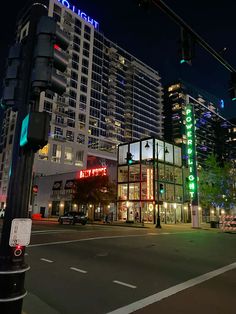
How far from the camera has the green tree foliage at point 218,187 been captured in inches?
1591

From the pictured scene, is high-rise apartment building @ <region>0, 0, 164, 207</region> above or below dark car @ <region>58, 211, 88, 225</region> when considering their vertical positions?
above

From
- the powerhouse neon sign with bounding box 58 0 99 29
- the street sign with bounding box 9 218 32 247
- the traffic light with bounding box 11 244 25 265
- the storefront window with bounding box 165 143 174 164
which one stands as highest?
the powerhouse neon sign with bounding box 58 0 99 29

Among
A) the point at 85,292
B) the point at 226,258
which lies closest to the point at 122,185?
the point at 226,258

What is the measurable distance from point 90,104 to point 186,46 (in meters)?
90.6

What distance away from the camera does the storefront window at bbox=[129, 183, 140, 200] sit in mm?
45250

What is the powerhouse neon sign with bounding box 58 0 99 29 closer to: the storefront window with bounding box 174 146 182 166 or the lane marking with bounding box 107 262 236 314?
the storefront window with bounding box 174 146 182 166

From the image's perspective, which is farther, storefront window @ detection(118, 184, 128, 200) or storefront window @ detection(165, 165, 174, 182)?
storefront window @ detection(118, 184, 128, 200)

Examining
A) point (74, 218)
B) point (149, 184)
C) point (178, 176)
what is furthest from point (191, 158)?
point (74, 218)

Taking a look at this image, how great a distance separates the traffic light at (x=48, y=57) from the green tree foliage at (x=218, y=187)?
1517 inches

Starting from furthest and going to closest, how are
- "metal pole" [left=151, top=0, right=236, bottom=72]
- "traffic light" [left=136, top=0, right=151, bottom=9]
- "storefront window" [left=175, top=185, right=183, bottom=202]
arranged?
"storefront window" [left=175, top=185, right=183, bottom=202] < "metal pole" [left=151, top=0, right=236, bottom=72] < "traffic light" [left=136, top=0, right=151, bottom=9]

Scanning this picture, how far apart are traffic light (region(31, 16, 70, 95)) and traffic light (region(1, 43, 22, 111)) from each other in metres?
0.42

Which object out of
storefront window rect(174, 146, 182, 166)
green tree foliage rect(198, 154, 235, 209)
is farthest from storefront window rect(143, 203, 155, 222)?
storefront window rect(174, 146, 182, 166)

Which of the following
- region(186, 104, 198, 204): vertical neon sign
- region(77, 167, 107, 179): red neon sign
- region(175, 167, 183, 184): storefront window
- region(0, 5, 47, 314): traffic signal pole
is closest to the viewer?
region(0, 5, 47, 314): traffic signal pole

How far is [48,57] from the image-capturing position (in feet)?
13.8
